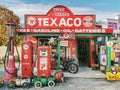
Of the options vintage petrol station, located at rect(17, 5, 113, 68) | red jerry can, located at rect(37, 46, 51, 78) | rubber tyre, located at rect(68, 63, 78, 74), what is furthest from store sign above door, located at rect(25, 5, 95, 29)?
red jerry can, located at rect(37, 46, 51, 78)

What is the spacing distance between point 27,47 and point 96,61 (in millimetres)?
7194

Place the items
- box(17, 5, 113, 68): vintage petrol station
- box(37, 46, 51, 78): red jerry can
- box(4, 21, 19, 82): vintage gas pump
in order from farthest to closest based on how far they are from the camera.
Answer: box(17, 5, 113, 68): vintage petrol station < box(37, 46, 51, 78): red jerry can < box(4, 21, 19, 82): vintage gas pump

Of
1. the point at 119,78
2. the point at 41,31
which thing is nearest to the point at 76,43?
the point at 41,31

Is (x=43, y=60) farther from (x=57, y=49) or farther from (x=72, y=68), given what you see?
(x=57, y=49)

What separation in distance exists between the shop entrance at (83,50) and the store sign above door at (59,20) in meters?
2.75

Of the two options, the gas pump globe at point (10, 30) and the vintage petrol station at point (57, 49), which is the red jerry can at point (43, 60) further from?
the gas pump globe at point (10, 30)

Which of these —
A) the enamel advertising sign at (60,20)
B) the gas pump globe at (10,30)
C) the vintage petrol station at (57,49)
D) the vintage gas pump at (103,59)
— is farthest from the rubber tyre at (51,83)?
the enamel advertising sign at (60,20)

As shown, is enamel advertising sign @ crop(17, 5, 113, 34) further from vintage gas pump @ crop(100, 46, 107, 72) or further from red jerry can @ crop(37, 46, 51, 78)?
red jerry can @ crop(37, 46, 51, 78)

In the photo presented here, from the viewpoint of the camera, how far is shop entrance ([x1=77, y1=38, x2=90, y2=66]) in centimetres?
1891

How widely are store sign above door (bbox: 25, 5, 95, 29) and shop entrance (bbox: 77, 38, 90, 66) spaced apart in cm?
275

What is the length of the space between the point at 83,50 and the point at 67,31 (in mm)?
6147

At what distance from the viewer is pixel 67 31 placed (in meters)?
14.3

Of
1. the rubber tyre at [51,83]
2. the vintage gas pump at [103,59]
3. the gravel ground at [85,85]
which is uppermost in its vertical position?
the vintage gas pump at [103,59]

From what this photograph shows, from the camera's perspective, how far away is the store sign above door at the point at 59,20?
1611 cm
